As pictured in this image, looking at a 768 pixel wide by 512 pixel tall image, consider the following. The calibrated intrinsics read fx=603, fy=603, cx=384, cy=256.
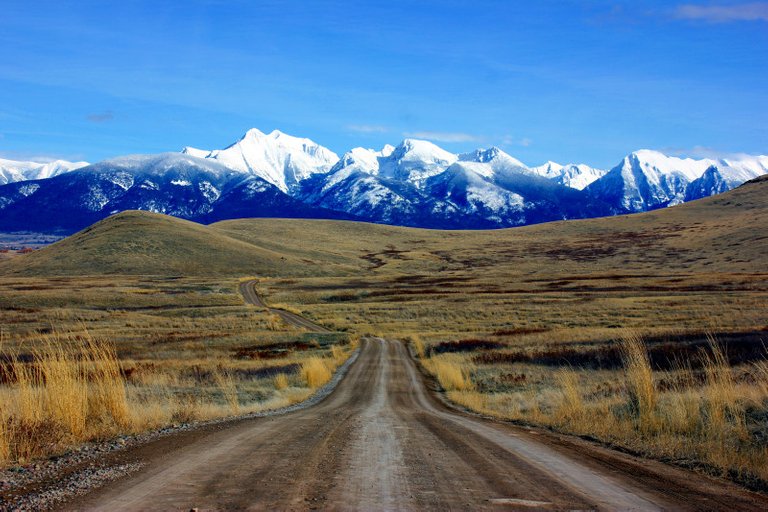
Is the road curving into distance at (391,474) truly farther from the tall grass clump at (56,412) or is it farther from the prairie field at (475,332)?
the prairie field at (475,332)

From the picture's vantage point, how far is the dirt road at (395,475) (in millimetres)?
6746

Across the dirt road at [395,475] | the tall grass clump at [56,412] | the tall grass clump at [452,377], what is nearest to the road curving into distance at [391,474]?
the dirt road at [395,475]

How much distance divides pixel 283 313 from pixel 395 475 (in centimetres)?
6997

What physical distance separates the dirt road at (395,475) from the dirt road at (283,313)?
51.6 metres

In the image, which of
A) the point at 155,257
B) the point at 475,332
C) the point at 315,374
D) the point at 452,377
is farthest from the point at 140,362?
the point at 155,257

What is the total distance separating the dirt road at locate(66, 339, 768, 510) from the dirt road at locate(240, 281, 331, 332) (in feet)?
169

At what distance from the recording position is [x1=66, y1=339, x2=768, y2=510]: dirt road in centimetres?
675

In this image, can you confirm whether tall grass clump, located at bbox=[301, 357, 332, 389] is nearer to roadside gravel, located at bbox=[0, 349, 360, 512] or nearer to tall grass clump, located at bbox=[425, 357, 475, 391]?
tall grass clump, located at bbox=[425, 357, 475, 391]

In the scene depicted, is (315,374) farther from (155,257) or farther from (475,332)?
(155,257)

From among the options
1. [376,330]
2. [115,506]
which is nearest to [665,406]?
[115,506]

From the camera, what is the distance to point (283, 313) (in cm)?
7681

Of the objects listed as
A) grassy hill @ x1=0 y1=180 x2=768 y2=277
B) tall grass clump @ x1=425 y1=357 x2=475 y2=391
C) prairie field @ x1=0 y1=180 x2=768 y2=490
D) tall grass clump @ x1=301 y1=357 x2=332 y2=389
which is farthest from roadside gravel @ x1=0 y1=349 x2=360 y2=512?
grassy hill @ x1=0 y1=180 x2=768 y2=277

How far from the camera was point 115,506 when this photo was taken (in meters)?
6.38

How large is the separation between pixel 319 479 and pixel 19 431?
17.9ft
